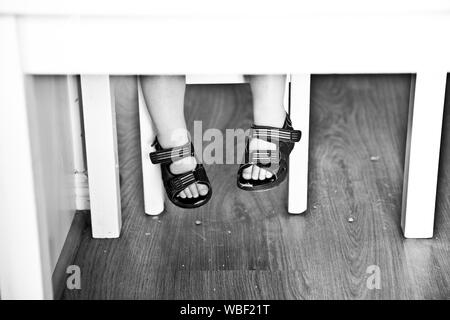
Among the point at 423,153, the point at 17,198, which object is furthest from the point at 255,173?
the point at 17,198

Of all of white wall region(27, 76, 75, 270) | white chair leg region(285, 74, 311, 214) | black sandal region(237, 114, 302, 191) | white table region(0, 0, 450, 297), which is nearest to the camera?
white table region(0, 0, 450, 297)

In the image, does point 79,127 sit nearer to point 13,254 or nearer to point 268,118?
point 268,118

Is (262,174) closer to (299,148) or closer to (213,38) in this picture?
(299,148)

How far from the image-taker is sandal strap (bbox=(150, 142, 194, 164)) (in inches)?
55.9

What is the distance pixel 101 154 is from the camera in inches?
57.7

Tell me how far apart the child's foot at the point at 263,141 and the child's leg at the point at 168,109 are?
12cm

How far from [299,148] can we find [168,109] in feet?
1.09

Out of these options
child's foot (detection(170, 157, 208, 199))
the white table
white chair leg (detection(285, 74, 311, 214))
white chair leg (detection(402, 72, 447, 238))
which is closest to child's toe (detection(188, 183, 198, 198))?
child's foot (detection(170, 157, 208, 199))

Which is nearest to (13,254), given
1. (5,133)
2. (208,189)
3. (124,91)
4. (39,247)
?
(39,247)

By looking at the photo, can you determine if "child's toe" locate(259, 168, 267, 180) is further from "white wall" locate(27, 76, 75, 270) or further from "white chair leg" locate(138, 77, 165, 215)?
"white wall" locate(27, 76, 75, 270)

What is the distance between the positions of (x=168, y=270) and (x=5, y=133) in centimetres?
54

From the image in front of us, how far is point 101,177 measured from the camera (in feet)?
4.86

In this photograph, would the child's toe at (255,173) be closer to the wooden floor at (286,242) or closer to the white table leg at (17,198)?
the wooden floor at (286,242)

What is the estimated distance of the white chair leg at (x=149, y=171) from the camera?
58.6 inches
